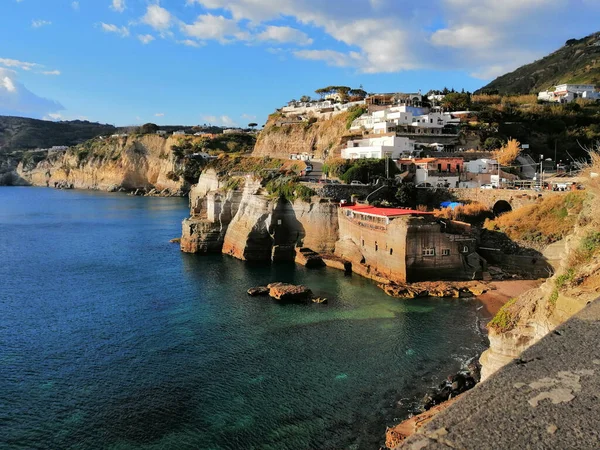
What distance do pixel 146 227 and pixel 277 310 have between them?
39.5m

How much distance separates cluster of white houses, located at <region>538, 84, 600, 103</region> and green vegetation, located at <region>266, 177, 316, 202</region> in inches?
2356

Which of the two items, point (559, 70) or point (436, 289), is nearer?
point (436, 289)

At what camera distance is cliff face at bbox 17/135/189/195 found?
116 m

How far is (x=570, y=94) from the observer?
Result: 83.4m

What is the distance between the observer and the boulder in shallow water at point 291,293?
28.8m

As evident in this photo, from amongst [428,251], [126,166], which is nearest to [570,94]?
[428,251]

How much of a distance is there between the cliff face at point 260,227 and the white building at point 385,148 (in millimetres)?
13421

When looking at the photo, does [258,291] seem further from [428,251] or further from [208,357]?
[428,251]

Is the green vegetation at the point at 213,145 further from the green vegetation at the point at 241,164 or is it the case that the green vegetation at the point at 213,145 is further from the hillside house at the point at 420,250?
the hillside house at the point at 420,250

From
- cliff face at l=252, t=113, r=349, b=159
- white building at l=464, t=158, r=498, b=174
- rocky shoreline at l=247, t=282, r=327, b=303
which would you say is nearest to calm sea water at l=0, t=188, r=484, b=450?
rocky shoreline at l=247, t=282, r=327, b=303

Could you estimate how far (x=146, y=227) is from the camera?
6169cm

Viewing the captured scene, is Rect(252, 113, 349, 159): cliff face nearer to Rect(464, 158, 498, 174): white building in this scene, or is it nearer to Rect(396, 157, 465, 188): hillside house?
Rect(396, 157, 465, 188): hillside house

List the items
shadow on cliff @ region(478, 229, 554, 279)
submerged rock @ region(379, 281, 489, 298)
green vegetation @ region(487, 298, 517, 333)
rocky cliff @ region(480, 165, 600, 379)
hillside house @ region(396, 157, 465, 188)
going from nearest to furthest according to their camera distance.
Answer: rocky cliff @ region(480, 165, 600, 379) < green vegetation @ region(487, 298, 517, 333) < submerged rock @ region(379, 281, 489, 298) < shadow on cliff @ region(478, 229, 554, 279) < hillside house @ region(396, 157, 465, 188)

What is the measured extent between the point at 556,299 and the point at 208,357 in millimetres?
14657
